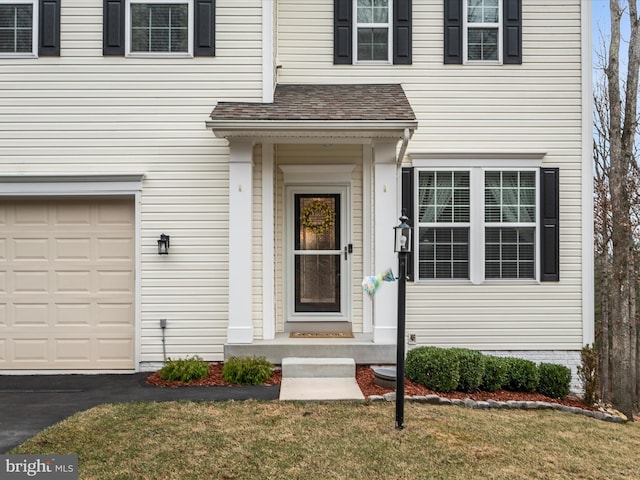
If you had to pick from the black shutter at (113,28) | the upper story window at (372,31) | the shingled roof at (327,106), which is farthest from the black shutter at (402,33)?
the black shutter at (113,28)

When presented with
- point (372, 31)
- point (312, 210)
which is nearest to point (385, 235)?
point (312, 210)

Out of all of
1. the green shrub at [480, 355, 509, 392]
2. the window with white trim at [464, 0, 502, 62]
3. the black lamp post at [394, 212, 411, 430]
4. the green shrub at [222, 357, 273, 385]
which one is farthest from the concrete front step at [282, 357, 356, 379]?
the window with white trim at [464, 0, 502, 62]

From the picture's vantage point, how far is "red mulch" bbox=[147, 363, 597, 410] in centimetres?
570

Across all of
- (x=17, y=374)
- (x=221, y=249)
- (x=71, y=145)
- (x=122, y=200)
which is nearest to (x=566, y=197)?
(x=221, y=249)

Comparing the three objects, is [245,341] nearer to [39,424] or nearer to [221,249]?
[221,249]

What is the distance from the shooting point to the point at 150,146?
6.95 meters

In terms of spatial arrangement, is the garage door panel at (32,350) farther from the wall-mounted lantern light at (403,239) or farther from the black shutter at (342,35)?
the black shutter at (342,35)

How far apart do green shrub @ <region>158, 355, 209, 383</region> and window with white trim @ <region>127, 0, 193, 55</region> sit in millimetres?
4263

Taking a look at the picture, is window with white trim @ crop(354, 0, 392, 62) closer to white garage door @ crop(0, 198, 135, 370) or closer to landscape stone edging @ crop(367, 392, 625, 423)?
white garage door @ crop(0, 198, 135, 370)

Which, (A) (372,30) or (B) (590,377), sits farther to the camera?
(A) (372,30)

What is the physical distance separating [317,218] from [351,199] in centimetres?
59

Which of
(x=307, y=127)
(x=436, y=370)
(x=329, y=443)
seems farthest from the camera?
(x=307, y=127)

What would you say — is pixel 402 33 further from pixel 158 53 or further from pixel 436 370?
pixel 436 370

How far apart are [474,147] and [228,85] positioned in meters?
3.69
